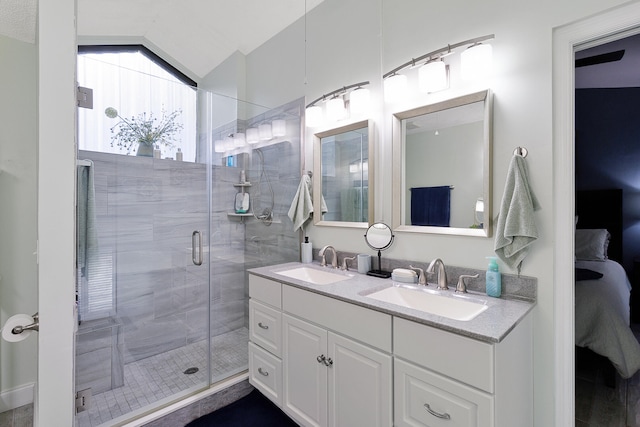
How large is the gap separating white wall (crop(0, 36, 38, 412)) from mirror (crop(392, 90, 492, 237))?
2.41 m

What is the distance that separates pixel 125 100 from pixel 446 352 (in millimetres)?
2716

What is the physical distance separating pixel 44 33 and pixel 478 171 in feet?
5.89

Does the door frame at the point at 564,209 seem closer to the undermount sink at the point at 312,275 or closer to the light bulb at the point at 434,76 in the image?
the light bulb at the point at 434,76

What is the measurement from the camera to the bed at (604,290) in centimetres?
152

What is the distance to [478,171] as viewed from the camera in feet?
5.21

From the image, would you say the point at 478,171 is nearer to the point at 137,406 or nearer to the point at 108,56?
the point at 137,406

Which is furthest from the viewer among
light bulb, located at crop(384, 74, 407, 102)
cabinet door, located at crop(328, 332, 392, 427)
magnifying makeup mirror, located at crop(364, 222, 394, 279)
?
magnifying makeup mirror, located at crop(364, 222, 394, 279)

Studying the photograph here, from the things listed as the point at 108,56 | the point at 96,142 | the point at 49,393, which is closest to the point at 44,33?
the point at 49,393

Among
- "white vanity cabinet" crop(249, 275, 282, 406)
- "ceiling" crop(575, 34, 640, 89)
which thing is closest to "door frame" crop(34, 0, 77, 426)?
"white vanity cabinet" crop(249, 275, 282, 406)

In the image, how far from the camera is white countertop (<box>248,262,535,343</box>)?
1055 mm

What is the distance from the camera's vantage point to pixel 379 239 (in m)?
1.94

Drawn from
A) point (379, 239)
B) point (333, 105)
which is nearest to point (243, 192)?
point (333, 105)

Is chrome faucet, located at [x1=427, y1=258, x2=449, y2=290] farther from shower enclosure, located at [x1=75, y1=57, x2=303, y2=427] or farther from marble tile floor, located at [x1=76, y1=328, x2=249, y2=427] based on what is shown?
marble tile floor, located at [x1=76, y1=328, x2=249, y2=427]

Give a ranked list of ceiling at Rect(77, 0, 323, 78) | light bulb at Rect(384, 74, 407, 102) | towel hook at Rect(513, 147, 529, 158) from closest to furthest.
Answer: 1. towel hook at Rect(513, 147, 529, 158)
2. light bulb at Rect(384, 74, 407, 102)
3. ceiling at Rect(77, 0, 323, 78)
